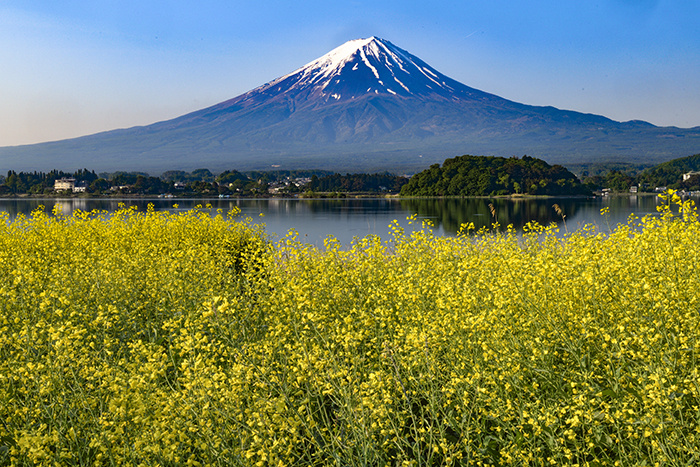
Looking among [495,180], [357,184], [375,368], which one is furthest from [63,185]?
[375,368]

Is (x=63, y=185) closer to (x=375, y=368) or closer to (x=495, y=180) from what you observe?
(x=495, y=180)

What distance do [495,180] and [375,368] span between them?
82.7 m

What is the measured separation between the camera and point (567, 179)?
87.2 m

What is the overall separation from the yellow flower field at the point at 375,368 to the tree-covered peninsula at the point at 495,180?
253 feet

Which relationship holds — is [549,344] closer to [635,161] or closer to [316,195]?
[316,195]

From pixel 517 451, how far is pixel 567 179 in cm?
9179

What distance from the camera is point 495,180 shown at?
8338 cm

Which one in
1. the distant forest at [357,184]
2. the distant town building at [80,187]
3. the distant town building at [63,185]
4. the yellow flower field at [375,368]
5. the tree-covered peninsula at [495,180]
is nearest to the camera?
the yellow flower field at [375,368]

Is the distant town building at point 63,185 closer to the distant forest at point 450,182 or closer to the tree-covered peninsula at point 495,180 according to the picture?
the distant forest at point 450,182

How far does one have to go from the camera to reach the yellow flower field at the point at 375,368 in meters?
3.09

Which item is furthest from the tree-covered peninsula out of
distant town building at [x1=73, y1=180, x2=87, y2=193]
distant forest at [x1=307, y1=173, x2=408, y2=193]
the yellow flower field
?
distant town building at [x1=73, y1=180, x2=87, y2=193]

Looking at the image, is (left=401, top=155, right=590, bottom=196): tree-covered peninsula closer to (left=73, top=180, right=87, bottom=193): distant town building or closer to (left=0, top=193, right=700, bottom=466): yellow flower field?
(left=0, top=193, right=700, bottom=466): yellow flower field

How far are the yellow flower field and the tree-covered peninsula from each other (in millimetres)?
77137

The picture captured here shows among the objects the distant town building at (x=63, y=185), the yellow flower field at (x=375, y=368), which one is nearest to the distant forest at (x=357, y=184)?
the distant town building at (x=63, y=185)
